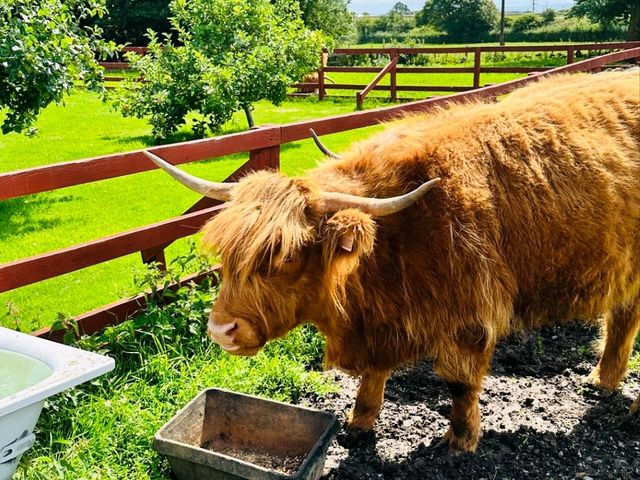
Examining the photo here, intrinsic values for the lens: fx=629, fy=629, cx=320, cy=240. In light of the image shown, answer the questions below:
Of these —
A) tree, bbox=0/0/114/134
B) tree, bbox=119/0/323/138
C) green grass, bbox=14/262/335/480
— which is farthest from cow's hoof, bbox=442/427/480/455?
tree, bbox=119/0/323/138

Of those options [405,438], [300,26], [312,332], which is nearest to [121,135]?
[300,26]

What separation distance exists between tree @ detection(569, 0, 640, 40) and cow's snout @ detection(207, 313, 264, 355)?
35.4 meters

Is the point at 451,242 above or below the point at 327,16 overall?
below

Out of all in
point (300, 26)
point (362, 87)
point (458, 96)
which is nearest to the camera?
point (458, 96)

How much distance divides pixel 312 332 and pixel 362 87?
1426 centimetres

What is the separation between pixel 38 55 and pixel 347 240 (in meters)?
3.85

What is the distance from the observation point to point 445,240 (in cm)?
299

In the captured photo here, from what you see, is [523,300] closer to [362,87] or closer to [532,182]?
[532,182]

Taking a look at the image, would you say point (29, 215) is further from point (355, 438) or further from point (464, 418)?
point (464, 418)

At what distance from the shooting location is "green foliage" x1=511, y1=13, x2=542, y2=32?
64.1m

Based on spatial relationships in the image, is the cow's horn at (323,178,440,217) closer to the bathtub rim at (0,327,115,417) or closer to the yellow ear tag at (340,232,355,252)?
the yellow ear tag at (340,232,355,252)

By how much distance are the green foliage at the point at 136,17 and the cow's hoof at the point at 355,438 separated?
3579cm

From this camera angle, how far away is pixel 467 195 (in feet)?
9.98

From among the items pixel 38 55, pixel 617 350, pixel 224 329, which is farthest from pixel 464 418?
pixel 38 55
